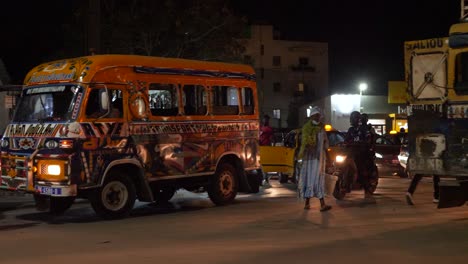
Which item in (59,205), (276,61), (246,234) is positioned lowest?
(246,234)

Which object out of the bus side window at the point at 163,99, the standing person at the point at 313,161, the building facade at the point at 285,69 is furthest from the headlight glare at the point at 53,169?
the building facade at the point at 285,69

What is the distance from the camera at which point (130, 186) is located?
10766 mm

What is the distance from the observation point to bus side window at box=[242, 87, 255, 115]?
1278cm

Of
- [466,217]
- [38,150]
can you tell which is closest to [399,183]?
Result: [466,217]

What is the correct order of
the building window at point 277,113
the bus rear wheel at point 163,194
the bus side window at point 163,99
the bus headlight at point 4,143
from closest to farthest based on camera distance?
the bus headlight at point 4,143 → the bus side window at point 163,99 → the bus rear wheel at point 163,194 → the building window at point 277,113

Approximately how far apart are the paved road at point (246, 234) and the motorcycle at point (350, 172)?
1.49 feet

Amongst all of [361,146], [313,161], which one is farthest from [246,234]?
[361,146]

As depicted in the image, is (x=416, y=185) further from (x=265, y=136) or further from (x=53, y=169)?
(x=265, y=136)

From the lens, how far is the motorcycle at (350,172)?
13.1m

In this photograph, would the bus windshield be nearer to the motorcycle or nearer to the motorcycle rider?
the motorcycle

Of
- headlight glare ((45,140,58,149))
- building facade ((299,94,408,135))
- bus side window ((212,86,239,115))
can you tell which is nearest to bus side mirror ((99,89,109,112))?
headlight glare ((45,140,58,149))

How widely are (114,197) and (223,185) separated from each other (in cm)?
262

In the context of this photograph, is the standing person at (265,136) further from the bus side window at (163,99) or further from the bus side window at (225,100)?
the bus side window at (163,99)

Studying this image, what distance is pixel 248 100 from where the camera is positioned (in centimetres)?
1287
